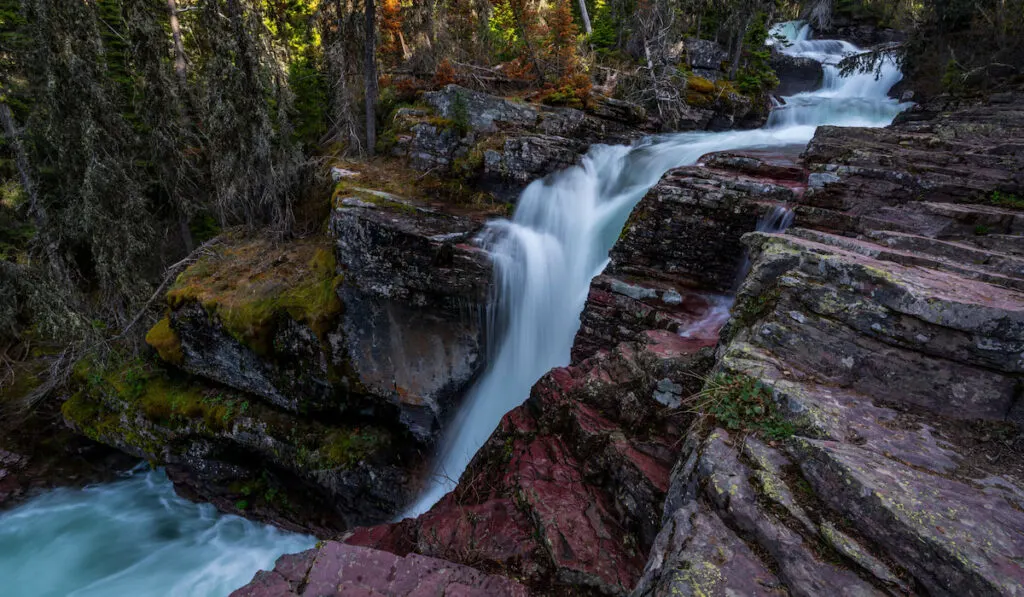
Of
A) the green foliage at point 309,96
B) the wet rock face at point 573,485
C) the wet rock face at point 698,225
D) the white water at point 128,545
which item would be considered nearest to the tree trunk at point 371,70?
the green foliage at point 309,96

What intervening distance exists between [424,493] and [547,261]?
6.05 meters

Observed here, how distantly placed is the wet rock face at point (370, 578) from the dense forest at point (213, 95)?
9.27 m

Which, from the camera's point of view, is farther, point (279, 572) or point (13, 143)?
point (13, 143)

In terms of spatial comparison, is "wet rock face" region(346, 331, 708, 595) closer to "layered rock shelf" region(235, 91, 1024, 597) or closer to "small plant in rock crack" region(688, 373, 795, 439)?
"layered rock shelf" region(235, 91, 1024, 597)

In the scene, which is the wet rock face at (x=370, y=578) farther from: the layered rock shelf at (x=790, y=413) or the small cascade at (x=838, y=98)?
→ the small cascade at (x=838, y=98)

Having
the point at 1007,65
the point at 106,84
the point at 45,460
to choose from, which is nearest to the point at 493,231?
the point at 106,84

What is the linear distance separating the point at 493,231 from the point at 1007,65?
14.1 m

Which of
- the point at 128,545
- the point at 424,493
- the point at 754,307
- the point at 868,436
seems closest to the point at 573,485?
the point at 868,436

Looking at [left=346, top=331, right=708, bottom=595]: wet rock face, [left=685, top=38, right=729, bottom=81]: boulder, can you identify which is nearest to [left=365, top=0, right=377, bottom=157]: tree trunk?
[left=346, top=331, right=708, bottom=595]: wet rock face

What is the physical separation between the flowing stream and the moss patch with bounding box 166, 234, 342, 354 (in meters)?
3.94

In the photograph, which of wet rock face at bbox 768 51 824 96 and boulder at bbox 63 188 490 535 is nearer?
boulder at bbox 63 188 490 535

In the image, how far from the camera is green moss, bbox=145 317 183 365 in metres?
10.2

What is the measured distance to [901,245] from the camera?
586 cm

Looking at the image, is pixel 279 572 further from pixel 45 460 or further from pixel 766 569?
pixel 45 460
